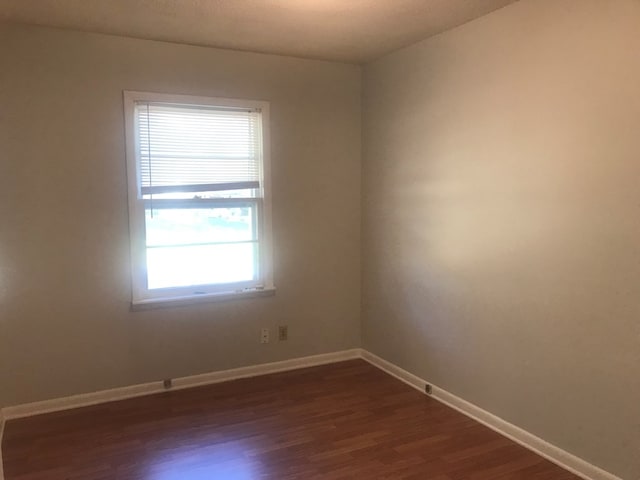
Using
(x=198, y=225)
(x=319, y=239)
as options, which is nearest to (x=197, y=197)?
(x=198, y=225)

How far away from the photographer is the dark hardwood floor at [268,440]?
2547mm

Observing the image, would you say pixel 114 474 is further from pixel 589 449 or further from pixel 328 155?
pixel 328 155

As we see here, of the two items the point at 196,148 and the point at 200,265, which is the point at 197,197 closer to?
the point at 196,148

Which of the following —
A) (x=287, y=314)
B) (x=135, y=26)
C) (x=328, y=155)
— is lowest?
(x=287, y=314)

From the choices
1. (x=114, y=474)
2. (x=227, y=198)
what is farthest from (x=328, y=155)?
(x=114, y=474)

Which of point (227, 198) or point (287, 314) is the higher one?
point (227, 198)

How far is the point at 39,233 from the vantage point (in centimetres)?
316

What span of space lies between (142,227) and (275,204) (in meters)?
0.98

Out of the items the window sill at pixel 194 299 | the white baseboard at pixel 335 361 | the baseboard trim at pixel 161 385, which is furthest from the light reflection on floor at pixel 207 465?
the window sill at pixel 194 299

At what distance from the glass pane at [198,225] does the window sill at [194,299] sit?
39cm

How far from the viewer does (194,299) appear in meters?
3.61

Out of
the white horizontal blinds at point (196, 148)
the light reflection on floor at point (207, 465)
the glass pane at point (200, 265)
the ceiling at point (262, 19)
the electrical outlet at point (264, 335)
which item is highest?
the ceiling at point (262, 19)

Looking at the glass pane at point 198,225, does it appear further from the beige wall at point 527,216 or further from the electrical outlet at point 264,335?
the beige wall at point 527,216

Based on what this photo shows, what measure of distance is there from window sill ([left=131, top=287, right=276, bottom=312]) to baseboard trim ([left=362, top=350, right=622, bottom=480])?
115 centimetres
